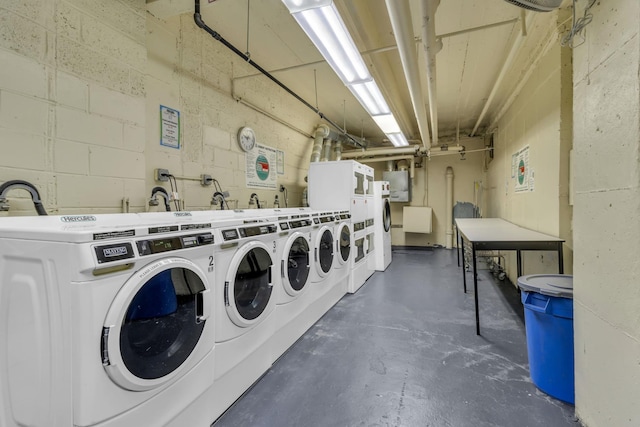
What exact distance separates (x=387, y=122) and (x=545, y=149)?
1.97 meters

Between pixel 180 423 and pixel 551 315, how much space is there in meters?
2.08

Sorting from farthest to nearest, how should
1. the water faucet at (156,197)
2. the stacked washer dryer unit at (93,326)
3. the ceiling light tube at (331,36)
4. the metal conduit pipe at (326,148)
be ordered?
the metal conduit pipe at (326,148), the water faucet at (156,197), the ceiling light tube at (331,36), the stacked washer dryer unit at (93,326)

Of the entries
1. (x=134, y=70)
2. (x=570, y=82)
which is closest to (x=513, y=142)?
(x=570, y=82)

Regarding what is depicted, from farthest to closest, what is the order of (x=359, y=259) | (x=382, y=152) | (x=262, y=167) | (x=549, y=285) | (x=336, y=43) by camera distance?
(x=382, y=152), (x=359, y=259), (x=262, y=167), (x=336, y=43), (x=549, y=285)

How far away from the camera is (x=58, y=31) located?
1799 mm

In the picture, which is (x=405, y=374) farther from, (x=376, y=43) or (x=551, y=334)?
(x=376, y=43)

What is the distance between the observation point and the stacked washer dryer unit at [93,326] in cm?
96

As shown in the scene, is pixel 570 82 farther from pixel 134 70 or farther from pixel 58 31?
pixel 58 31

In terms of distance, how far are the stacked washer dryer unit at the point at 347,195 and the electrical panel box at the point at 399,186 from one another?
2.99 metres

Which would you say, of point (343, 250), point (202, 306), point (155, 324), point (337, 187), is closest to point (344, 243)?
point (343, 250)

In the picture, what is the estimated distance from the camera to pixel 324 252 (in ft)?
9.58

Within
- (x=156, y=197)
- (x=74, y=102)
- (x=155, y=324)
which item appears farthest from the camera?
(x=156, y=197)

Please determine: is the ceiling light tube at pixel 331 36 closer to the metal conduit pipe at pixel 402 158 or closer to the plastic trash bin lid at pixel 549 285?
the plastic trash bin lid at pixel 549 285

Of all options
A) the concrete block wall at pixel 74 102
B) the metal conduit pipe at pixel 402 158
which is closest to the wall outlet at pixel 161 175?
the concrete block wall at pixel 74 102
